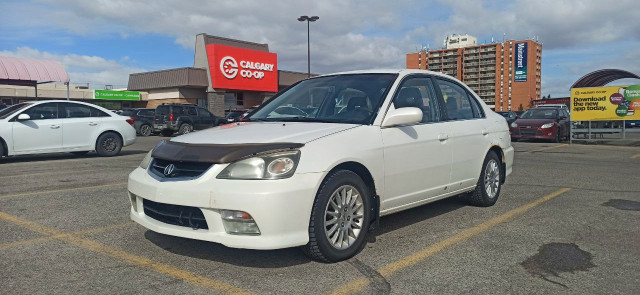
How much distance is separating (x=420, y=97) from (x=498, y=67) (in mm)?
117869

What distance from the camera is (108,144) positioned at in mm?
12000

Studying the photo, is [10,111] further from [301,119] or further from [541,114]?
[541,114]

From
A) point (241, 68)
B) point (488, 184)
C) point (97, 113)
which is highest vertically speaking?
point (241, 68)

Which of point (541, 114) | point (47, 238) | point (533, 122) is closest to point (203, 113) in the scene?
point (533, 122)

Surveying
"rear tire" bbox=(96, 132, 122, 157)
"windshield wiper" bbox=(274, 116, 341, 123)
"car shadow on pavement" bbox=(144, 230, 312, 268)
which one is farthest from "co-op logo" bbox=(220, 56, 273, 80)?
"car shadow on pavement" bbox=(144, 230, 312, 268)

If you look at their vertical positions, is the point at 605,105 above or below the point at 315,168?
above

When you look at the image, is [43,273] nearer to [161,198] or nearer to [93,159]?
[161,198]

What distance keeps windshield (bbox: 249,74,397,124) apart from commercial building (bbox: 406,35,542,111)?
103 metres

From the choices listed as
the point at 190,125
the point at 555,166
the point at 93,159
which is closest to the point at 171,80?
the point at 190,125

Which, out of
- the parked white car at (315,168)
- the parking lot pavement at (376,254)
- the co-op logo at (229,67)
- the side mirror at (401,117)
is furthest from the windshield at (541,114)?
the co-op logo at (229,67)

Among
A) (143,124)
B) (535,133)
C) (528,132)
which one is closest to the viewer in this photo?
(535,133)

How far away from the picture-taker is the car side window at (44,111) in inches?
421

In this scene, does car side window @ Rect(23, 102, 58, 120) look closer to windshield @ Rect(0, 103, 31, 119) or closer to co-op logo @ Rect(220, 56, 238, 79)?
windshield @ Rect(0, 103, 31, 119)

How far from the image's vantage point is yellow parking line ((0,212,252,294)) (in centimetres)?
315
